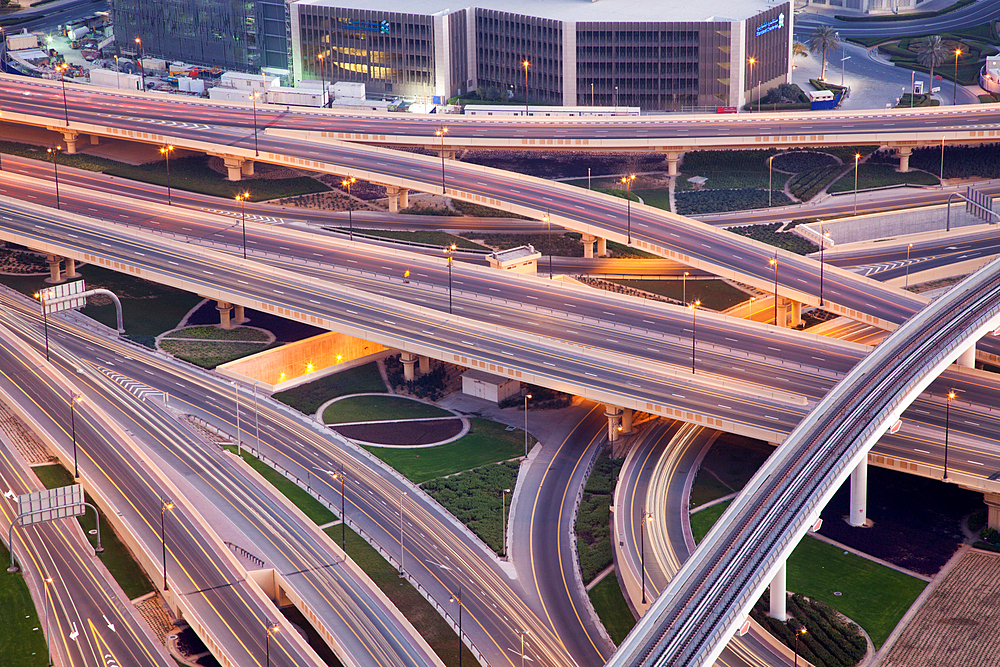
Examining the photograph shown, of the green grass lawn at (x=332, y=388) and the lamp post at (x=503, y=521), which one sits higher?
the green grass lawn at (x=332, y=388)

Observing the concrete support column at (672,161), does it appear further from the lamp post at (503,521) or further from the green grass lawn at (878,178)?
the lamp post at (503,521)

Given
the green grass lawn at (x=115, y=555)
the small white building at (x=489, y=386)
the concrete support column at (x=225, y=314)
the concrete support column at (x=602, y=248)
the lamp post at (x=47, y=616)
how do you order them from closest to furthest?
the lamp post at (x=47, y=616), the green grass lawn at (x=115, y=555), the small white building at (x=489, y=386), the concrete support column at (x=225, y=314), the concrete support column at (x=602, y=248)

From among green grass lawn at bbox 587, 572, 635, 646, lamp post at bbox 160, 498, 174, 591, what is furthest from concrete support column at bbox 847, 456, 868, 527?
lamp post at bbox 160, 498, 174, 591

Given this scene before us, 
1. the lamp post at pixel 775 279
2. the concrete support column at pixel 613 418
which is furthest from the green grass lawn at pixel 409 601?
the lamp post at pixel 775 279

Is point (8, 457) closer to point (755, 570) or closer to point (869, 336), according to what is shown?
point (755, 570)

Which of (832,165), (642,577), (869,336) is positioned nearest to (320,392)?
(642,577)

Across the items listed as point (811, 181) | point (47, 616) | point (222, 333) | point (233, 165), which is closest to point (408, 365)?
point (222, 333)
